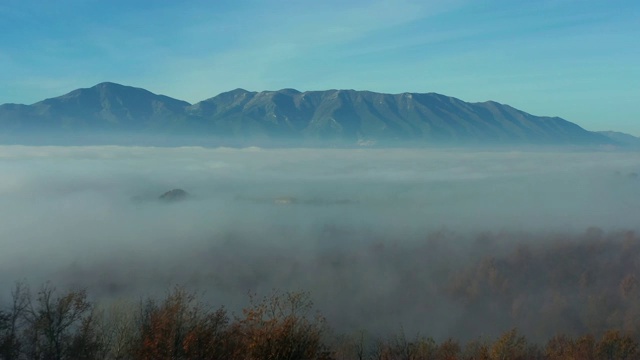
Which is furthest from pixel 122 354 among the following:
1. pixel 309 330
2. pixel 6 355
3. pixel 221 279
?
pixel 221 279

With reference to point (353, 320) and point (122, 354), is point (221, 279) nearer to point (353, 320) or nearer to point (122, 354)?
point (353, 320)

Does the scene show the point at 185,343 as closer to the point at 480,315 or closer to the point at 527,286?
the point at 480,315

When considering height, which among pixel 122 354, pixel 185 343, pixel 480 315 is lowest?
pixel 480 315

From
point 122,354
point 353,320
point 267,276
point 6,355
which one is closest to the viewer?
point 6,355

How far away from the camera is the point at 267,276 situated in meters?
186

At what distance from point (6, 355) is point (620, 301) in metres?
156

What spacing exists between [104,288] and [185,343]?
463 ft

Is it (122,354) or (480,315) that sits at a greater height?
(122,354)

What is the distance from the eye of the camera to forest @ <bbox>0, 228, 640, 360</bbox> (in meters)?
23.5

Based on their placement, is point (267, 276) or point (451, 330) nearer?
point (451, 330)

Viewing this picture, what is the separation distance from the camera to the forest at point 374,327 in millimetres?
23453

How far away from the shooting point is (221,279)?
568ft

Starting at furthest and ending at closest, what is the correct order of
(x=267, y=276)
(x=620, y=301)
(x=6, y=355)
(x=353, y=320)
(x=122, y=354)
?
(x=267, y=276) < (x=620, y=301) < (x=353, y=320) < (x=122, y=354) < (x=6, y=355)

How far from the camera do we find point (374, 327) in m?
127
